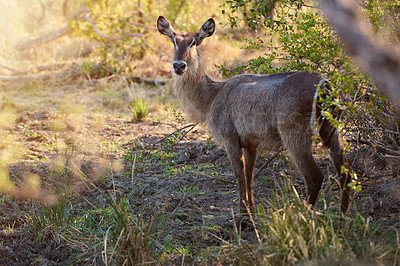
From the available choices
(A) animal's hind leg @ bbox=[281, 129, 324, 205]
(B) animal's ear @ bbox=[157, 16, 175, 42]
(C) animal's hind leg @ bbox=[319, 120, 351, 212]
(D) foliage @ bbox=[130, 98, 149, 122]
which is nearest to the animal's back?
(A) animal's hind leg @ bbox=[281, 129, 324, 205]

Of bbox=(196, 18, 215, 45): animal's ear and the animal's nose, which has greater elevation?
bbox=(196, 18, 215, 45): animal's ear

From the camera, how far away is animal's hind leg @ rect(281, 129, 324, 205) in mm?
3740

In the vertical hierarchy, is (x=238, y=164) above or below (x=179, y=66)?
below

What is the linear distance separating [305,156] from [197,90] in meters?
1.70

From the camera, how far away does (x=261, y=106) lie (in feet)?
13.3

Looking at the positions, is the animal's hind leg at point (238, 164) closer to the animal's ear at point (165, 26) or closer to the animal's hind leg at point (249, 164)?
the animal's hind leg at point (249, 164)

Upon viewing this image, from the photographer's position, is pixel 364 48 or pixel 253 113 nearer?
pixel 364 48

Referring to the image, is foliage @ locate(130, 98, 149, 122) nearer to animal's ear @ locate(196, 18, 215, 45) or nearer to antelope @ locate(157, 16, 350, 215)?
antelope @ locate(157, 16, 350, 215)

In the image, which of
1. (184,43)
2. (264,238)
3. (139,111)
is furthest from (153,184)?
(139,111)

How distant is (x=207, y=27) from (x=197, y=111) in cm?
100

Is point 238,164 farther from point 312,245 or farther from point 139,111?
point 139,111

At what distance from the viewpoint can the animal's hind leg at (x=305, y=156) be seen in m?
3.74

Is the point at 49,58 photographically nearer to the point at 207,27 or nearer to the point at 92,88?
the point at 92,88

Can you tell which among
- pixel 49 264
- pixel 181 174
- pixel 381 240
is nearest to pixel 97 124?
pixel 181 174
